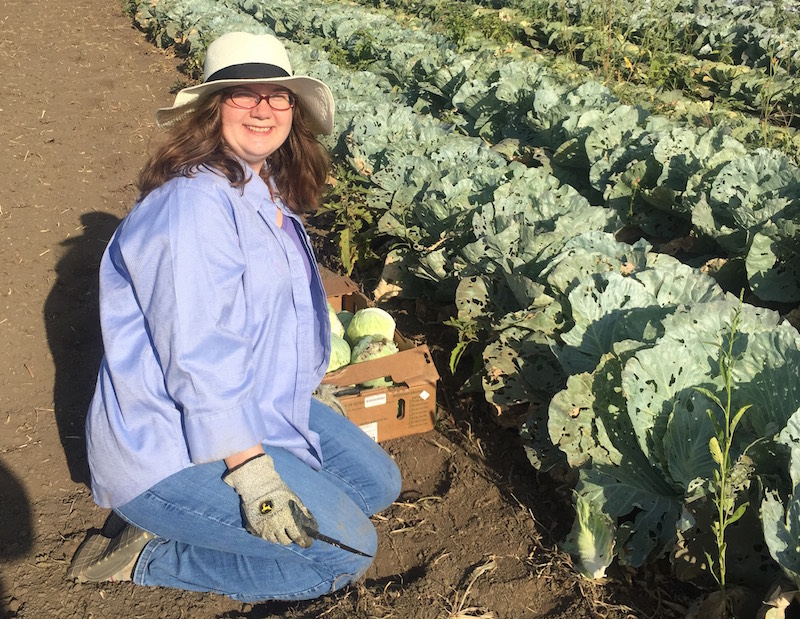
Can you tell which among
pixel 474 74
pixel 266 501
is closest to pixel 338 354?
pixel 266 501

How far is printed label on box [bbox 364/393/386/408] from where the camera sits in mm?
3277

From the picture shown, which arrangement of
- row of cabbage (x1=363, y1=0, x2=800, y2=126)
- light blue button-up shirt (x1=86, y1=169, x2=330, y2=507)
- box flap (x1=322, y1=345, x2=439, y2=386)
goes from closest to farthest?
1. light blue button-up shirt (x1=86, y1=169, x2=330, y2=507)
2. box flap (x1=322, y1=345, x2=439, y2=386)
3. row of cabbage (x1=363, y1=0, x2=800, y2=126)

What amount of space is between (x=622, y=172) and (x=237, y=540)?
3.21 meters

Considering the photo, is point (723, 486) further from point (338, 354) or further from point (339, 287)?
point (339, 287)

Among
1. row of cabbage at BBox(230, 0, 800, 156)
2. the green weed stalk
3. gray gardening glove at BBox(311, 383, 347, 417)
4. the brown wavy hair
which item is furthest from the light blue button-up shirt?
row of cabbage at BBox(230, 0, 800, 156)

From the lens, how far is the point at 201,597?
106 inches

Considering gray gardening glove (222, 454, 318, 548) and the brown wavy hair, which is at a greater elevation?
the brown wavy hair

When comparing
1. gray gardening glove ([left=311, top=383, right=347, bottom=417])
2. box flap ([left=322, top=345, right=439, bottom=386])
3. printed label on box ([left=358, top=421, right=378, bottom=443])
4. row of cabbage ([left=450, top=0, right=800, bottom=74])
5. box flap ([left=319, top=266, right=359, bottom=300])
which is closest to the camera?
gray gardening glove ([left=311, top=383, right=347, bottom=417])

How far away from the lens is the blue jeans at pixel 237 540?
2346 millimetres

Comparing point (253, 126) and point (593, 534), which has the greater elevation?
point (253, 126)

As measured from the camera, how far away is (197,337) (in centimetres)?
212

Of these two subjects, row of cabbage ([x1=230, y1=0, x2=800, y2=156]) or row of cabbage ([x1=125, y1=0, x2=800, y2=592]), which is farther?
row of cabbage ([x1=230, y1=0, x2=800, y2=156])

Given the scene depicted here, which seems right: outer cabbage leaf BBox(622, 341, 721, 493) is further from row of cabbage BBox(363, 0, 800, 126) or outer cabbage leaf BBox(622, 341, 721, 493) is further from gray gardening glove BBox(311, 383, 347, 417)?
row of cabbage BBox(363, 0, 800, 126)

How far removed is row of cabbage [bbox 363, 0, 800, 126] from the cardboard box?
5.25m
